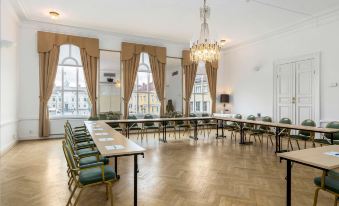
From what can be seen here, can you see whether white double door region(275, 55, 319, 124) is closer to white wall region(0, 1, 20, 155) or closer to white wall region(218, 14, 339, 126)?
white wall region(218, 14, 339, 126)

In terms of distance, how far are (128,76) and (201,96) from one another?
353 centimetres

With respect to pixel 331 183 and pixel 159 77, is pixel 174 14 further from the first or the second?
pixel 331 183

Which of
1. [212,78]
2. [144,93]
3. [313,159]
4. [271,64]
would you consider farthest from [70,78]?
[313,159]

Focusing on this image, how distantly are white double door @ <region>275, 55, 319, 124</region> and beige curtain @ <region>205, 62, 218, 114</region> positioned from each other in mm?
2652

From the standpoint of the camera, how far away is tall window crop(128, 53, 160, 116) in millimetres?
8398

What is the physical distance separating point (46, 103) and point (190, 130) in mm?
5213

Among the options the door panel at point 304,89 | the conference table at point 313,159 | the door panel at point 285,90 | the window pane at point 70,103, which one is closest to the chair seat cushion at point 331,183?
the conference table at point 313,159

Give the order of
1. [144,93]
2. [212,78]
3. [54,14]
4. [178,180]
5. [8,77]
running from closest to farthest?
1. [178,180]
2. [8,77]
3. [54,14]
4. [144,93]
5. [212,78]

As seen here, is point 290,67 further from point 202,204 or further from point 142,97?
point 202,204

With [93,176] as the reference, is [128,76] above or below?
→ above

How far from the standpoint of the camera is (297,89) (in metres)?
6.85

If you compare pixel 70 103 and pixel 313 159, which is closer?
pixel 313 159

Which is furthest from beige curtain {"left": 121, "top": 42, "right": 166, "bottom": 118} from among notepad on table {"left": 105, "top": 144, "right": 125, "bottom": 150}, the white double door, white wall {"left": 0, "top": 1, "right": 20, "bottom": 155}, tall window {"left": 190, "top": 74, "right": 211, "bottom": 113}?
notepad on table {"left": 105, "top": 144, "right": 125, "bottom": 150}

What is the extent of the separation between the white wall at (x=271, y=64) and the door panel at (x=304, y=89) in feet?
0.97
